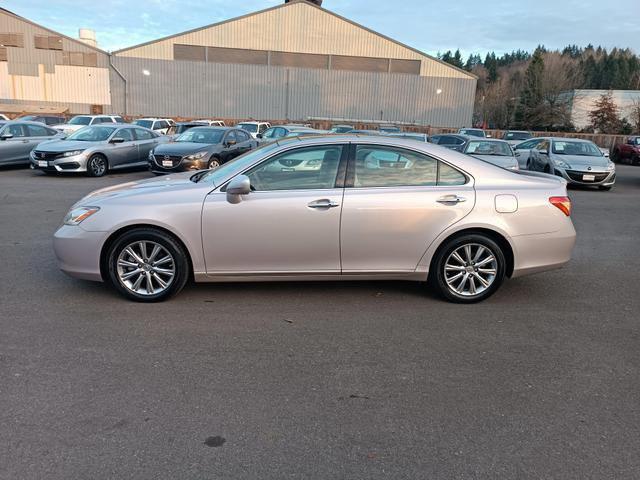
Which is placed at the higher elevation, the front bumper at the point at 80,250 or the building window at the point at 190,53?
the building window at the point at 190,53

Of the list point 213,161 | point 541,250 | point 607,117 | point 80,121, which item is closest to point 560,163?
point 213,161

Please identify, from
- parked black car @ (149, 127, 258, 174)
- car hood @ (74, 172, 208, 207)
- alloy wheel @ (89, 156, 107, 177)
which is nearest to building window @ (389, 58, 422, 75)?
parked black car @ (149, 127, 258, 174)

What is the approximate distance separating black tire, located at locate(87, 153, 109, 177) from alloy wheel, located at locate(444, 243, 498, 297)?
12.3m

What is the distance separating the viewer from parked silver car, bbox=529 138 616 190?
48.3 feet

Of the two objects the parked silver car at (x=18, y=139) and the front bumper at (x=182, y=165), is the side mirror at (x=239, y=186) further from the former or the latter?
the parked silver car at (x=18, y=139)

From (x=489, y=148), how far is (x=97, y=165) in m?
11.3

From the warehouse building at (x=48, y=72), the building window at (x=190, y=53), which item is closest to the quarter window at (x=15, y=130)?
the building window at (x=190, y=53)

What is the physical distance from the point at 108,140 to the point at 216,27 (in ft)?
90.0

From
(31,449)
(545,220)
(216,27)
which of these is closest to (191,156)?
(545,220)

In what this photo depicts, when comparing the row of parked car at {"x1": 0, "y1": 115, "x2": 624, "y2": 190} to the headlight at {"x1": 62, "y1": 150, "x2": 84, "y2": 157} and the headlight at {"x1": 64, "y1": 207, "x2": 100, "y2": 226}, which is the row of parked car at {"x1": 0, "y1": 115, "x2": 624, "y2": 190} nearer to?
the headlight at {"x1": 62, "y1": 150, "x2": 84, "y2": 157}

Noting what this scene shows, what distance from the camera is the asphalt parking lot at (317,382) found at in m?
2.72

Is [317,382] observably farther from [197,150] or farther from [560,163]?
[560,163]

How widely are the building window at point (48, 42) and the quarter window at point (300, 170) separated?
41720mm

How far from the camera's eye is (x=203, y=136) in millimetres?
15023
